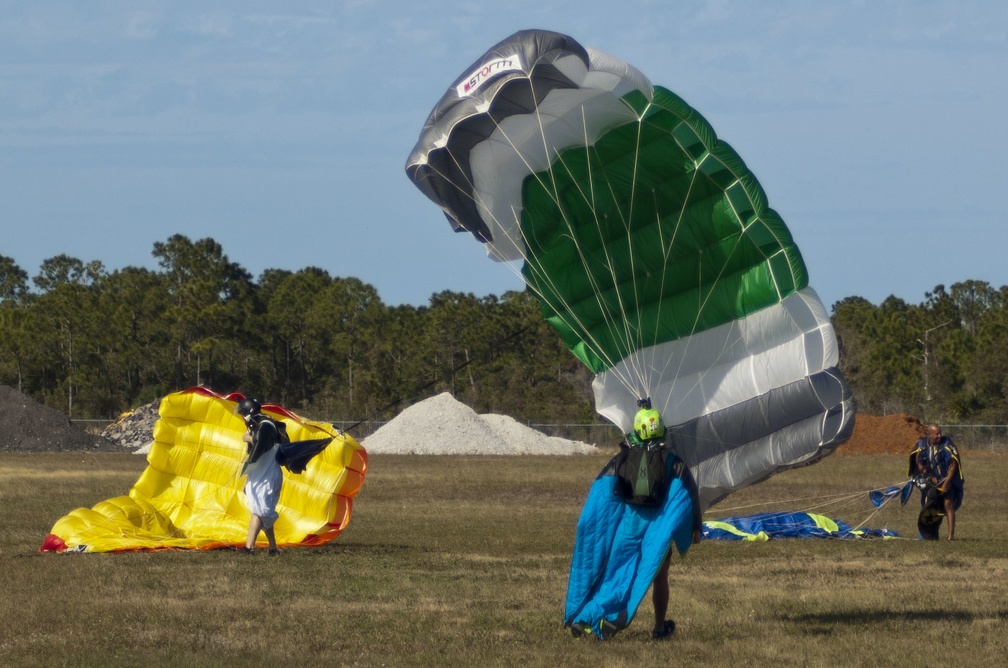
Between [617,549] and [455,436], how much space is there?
33.6 metres

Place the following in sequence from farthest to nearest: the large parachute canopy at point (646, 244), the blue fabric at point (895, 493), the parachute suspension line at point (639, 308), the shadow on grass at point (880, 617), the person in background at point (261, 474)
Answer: the blue fabric at point (895, 493) < the person in background at point (261, 474) < the parachute suspension line at point (639, 308) < the large parachute canopy at point (646, 244) < the shadow on grass at point (880, 617)

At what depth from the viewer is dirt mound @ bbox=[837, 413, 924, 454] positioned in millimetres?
39125

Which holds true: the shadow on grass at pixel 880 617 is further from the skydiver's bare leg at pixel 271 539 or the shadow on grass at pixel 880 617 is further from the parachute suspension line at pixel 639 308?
the skydiver's bare leg at pixel 271 539

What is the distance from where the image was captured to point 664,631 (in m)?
→ 8.08

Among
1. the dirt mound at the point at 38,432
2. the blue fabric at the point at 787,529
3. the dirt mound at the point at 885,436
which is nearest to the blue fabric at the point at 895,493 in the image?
the blue fabric at the point at 787,529

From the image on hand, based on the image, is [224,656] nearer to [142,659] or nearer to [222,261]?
[142,659]

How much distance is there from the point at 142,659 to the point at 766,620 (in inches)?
153

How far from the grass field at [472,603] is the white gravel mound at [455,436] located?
2443 cm

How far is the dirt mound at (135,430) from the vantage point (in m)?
44.9

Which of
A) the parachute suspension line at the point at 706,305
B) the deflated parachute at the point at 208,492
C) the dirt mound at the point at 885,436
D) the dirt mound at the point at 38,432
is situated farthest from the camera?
the dirt mound at the point at 38,432

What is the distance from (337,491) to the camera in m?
13.0

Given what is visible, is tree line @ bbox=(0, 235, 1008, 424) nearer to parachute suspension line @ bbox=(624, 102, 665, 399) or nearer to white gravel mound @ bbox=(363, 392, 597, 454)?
white gravel mound @ bbox=(363, 392, 597, 454)

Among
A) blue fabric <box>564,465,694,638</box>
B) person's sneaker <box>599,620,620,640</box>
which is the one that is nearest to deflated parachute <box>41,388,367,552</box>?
blue fabric <box>564,465,694,638</box>

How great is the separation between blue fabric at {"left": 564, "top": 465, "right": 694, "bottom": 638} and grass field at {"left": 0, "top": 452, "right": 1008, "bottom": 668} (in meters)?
0.20
